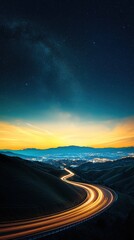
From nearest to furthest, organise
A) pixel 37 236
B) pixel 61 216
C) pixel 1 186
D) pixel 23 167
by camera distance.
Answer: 1. pixel 37 236
2. pixel 61 216
3. pixel 1 186
4. pixel 23 167

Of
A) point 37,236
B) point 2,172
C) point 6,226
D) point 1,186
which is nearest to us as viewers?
point 37,236

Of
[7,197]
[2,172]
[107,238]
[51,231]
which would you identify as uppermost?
[2,172]

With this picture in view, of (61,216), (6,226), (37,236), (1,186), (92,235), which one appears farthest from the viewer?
(1,186)

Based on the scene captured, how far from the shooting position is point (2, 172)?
73375 mm

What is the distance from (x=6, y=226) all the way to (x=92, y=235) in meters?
17.3

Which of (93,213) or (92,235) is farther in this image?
(93,213)

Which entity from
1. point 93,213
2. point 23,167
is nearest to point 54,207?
point 93,213

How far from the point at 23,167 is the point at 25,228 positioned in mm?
57090

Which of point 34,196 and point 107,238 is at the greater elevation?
point 34,196

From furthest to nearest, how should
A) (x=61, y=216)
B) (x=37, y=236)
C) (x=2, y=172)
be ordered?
(x=2, y=172) → (x=61, y=216) → (x=37, y=236)

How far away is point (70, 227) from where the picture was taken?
1666 inches

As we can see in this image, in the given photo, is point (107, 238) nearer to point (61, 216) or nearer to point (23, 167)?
point (61, 216)

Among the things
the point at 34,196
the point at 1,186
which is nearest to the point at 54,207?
the point at 34,196

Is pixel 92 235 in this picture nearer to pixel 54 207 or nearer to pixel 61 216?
pixel 61 216
